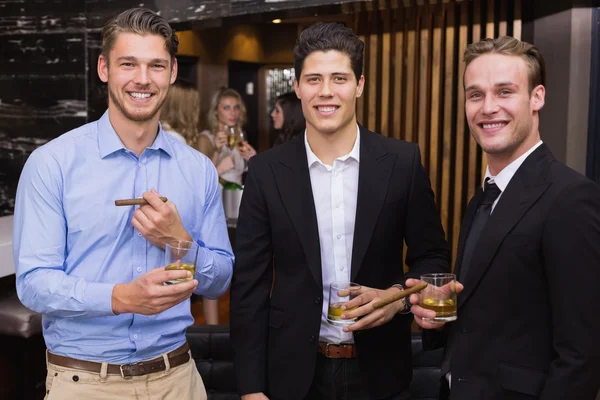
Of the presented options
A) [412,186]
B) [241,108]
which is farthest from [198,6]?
[412,186]

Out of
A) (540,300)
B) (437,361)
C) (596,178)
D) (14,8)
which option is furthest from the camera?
(14,8)

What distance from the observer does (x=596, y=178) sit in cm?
405

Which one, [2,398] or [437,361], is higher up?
[437,361]

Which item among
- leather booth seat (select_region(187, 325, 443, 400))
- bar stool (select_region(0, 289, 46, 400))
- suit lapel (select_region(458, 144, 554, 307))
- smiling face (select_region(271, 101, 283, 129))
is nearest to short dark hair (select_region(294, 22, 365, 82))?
suit lapel (select_region(458, 144, 554, 307))

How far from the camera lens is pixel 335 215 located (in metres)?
2.17

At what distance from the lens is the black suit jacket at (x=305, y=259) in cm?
211

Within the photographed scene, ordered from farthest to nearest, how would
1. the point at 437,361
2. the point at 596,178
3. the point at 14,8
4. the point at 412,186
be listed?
the point at 14,8, the point at 596,178, the point at 437,361, the point at 412,186

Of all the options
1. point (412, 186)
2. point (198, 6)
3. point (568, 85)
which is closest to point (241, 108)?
point (198, 6)

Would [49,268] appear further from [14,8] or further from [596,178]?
[14,8]

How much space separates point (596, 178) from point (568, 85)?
0.57 m

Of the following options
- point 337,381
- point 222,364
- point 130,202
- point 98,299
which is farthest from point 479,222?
point 222,364

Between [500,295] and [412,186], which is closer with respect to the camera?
[500,295]

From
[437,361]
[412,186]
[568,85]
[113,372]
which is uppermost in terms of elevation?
[568,85]

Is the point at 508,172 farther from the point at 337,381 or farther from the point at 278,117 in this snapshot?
the point at 278,117
